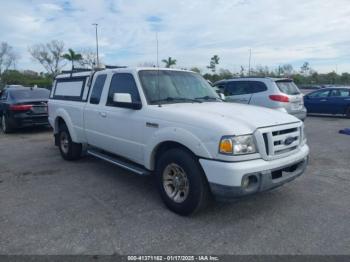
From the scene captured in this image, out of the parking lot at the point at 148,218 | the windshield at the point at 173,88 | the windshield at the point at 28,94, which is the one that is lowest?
the parking lot at the point at 148,218

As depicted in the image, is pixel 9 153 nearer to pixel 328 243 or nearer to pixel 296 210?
pixel 296 210

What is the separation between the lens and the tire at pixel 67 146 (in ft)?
21.5

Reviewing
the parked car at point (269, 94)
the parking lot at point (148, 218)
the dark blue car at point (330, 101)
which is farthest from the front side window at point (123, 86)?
the dark blue car at point (330, 101)

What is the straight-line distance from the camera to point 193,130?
11.7 feet

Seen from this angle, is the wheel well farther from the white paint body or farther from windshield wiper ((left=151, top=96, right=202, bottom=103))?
windshield wiper ((left=151, top=96, right=202, bottom=103))

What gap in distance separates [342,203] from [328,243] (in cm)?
127

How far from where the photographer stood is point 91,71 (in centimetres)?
595

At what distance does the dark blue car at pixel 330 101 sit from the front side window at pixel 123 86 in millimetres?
12521

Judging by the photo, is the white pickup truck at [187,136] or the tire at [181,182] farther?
the tire at [181,182]

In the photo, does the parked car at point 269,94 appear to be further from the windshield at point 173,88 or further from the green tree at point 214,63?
the green tree at point 214,63

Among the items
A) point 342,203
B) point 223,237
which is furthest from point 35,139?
point 342,203

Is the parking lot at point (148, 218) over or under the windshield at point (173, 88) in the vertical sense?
under

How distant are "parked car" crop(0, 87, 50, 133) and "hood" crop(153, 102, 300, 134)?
24.8 feet

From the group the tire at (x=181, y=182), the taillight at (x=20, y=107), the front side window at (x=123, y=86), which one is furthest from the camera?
the taillight at (x=20, y=107)
